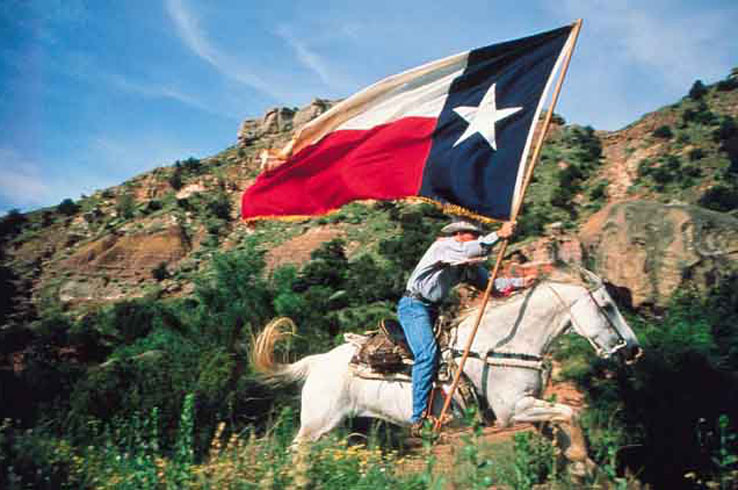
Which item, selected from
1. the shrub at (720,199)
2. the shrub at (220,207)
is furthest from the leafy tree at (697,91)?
the shrub at (220,207)

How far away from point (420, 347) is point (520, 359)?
0.99 m

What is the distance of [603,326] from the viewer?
593cm

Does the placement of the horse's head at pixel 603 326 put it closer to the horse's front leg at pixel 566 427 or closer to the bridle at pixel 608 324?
the bridle at pixel 608 324

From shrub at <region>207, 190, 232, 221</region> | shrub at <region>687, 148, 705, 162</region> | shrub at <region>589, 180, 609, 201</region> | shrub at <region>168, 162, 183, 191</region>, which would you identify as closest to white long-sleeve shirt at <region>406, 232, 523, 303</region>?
shrub at <region>589, 180, 609, 201</region>


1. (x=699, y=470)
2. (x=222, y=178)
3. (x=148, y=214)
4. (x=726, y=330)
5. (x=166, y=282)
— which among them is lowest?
(x=699, y=470)

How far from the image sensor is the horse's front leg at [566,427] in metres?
5.45

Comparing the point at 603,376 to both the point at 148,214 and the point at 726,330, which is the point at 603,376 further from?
the point at 148,214

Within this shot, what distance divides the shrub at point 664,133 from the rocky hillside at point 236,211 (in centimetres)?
10

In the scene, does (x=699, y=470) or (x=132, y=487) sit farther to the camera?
(x=699, y=470)

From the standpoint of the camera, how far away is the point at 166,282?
144 feet

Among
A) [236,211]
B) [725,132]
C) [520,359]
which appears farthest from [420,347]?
[236,211]

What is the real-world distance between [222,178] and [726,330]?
2438 inches

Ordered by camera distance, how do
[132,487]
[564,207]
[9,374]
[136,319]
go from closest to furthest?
1. [132,487]
2. [9,374]
3. [136,319]
4. [564,207]

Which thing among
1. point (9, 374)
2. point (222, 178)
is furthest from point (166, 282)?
point (9, 374)
